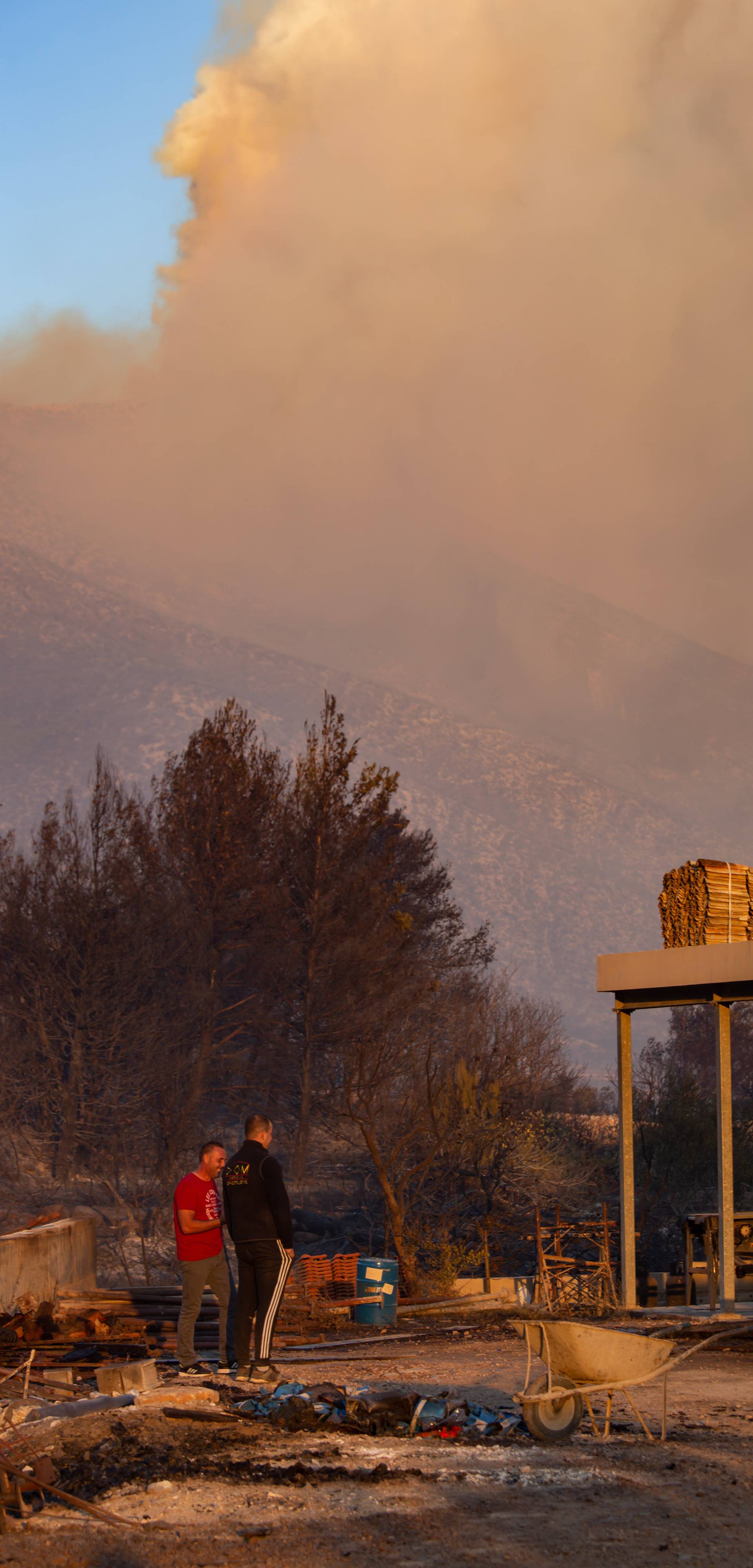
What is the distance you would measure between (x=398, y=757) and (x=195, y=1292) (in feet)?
502

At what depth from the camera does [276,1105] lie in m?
38.3

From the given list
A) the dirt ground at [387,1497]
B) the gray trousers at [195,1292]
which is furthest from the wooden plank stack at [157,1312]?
the dirt ground at [387,1497]

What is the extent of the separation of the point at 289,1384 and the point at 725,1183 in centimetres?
629

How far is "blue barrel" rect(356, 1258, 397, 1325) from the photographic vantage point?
1281 cm

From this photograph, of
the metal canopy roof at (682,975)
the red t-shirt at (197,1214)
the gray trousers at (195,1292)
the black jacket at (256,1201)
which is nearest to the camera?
the black jacket at (256,1201)

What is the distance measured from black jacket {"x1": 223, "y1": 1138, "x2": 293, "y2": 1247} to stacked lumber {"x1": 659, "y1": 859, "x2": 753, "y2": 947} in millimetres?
6460

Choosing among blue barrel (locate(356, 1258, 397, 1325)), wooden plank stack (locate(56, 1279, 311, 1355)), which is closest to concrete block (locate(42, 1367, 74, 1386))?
wooden plank stack (locate(56, 1279, 311, 1355))

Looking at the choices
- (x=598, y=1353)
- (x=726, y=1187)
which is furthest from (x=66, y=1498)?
(x=726, y=1187)

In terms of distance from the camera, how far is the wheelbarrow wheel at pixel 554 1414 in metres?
6.81

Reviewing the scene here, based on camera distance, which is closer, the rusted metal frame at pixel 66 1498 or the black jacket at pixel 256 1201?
the rusted metal frame at pixel 66 1498

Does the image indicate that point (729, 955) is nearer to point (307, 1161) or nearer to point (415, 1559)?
point (415, 1559)

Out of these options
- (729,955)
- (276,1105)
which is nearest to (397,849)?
(276,1105)

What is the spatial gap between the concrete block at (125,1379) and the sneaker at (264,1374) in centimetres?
57

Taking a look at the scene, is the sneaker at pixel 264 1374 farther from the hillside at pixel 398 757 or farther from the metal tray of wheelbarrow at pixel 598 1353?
the hillside at pixel 398 757
